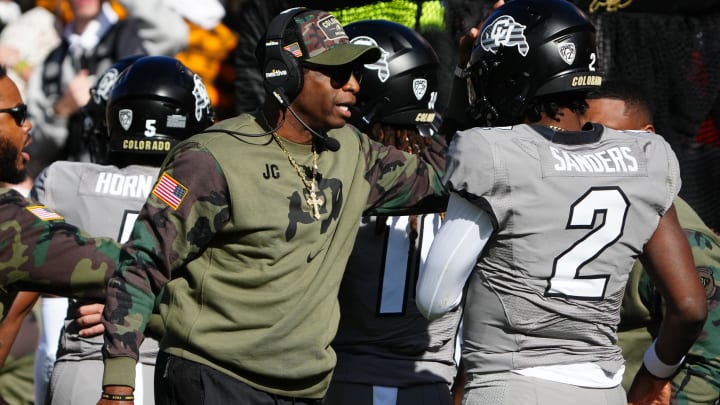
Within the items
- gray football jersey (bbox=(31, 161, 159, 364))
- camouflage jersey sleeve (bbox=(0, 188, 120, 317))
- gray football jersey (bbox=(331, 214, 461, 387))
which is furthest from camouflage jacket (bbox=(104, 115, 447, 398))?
gray football jersey (bbox=(31, 161, 159, 364))

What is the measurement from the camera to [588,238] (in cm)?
360

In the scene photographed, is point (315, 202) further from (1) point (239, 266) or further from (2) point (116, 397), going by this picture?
(2) point (116, 397)

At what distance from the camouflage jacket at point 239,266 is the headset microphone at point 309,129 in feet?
0.29

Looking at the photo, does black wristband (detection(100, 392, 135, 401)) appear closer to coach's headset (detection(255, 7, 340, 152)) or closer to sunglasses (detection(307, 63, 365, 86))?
coach's headset (detection(255, 7, 340, 152))

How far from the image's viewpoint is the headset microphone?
13.3ft

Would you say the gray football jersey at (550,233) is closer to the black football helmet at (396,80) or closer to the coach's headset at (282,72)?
the coach's headset at (282,72)

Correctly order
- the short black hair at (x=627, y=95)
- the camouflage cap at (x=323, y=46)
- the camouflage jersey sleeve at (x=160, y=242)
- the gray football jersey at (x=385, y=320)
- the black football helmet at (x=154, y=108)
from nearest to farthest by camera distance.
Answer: the camouflage jersey sleeve at (x=160, y=242)
the camouflage cap at (x=323, y=46)
the gray football jersey at (x=385, y=320)
the black football helmet at (x=154, y=108)
the short black hair at (x=627, y=95)

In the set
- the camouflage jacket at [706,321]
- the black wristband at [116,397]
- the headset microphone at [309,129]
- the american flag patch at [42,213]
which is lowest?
the camouflage jacket at [706,321]

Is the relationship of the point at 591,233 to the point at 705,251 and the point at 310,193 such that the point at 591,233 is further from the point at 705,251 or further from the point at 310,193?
the point at 705,251

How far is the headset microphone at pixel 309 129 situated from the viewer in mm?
4043

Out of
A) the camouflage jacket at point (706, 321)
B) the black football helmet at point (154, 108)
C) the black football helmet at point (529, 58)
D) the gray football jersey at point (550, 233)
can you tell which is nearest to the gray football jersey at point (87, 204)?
the black football helmet at point (154, 108)

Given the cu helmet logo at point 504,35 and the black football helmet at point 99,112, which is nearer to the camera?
the cu helmet logo at point 504,35

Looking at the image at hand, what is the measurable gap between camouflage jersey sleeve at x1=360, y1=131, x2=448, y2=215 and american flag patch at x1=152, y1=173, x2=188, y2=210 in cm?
76

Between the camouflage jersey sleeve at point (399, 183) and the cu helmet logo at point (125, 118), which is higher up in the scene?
the camouflage jersey sleeve at point (399, 183)
